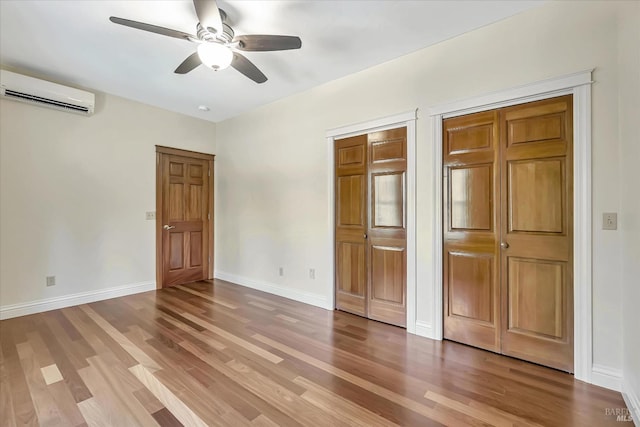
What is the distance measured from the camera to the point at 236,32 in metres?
2.53

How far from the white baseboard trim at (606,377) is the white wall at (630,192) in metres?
0.05

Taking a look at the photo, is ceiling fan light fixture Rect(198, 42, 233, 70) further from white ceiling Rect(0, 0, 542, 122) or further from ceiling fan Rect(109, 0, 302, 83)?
white ceiling Rect(0, 0, 542, 122)

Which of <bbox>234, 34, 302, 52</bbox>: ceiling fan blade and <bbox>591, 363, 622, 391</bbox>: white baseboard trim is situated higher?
<bbox>234, 34, 302, 52</bbox>: ceiling fan blade

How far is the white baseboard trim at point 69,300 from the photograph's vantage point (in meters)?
3.19

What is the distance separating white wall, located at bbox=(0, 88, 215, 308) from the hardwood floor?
0.68m

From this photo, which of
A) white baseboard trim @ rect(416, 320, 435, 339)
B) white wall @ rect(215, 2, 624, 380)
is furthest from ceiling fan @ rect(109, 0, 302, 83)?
white baseboard trim @ rect(416, 320, 435, 339)

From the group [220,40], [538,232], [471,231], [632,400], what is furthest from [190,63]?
[632,400]

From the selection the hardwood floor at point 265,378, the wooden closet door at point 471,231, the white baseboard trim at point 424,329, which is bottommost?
the hardwood floor at point 265,378

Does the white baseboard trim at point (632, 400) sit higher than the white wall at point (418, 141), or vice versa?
the white wall at point (418, 141)

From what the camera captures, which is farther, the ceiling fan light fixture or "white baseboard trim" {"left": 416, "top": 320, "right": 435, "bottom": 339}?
"white baseboard trim" {"left": 416, "top": 320, "right": 435, "bottom": 339}

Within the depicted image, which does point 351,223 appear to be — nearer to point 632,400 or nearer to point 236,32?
point 236,32

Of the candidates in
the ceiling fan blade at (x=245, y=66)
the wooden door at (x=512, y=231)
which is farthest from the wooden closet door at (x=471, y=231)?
the ceiling fan blade at (x=245, y=66)

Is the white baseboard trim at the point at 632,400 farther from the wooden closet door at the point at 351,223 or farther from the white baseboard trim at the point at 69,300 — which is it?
the white baseboard trim at the point at 69,300

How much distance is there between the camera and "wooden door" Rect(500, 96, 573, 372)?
6.90 ft
